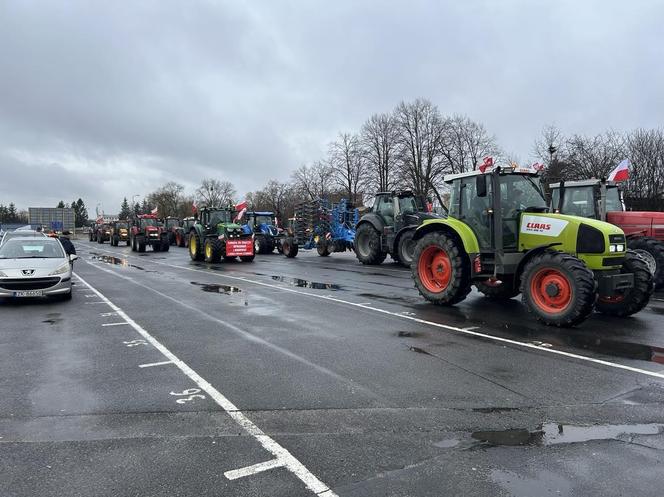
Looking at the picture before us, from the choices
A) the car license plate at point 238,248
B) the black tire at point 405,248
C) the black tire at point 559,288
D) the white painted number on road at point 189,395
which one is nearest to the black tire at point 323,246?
the car license plate at point 238,248

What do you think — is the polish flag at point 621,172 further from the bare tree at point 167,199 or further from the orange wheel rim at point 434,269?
the bare tree at point 167,199

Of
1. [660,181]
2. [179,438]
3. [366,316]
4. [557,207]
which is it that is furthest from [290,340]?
[660,181]

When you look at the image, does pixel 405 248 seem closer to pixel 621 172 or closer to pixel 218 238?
pixel 621 172

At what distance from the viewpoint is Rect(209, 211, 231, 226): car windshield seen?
22609 mm

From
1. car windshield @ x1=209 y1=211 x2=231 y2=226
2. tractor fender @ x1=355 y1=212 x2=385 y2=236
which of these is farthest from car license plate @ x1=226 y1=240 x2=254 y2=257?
tractor fender @ x1=355 y1=212 x2=385 y2=236

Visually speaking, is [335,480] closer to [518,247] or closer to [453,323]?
[453,323]

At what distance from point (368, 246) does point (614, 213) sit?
9286 millimetres

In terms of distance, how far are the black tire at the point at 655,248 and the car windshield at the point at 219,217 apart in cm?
1660

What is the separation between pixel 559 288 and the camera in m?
7.47

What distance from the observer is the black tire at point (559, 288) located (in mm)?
6984

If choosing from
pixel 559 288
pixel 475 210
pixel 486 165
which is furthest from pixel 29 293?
pixel 559 288

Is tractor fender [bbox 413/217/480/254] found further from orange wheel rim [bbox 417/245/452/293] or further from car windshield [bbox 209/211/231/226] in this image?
car windshield [bbox 209/211/231/226]

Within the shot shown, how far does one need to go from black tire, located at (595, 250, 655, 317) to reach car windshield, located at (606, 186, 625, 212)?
4.50 metres

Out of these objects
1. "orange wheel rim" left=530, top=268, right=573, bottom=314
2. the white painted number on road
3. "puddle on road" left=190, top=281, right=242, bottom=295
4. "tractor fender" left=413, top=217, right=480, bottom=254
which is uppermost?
"tractor fender" left=413, top=217, right=480, bottom=254
